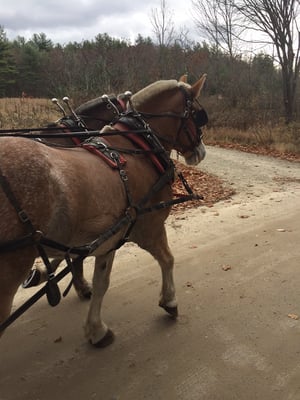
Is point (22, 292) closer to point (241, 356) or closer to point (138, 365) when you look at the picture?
point (138, 365)

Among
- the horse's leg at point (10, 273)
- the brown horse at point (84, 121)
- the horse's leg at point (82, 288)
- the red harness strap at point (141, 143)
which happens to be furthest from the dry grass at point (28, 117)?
the horse's leg at point (10, 273)

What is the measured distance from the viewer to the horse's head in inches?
139

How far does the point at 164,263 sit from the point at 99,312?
0.73 metres

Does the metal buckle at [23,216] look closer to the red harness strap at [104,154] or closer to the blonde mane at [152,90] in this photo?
the red harness strap at [104,154]

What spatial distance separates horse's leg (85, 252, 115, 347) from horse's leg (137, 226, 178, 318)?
377 millimetres

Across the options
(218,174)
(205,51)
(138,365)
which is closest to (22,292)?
(138,365)

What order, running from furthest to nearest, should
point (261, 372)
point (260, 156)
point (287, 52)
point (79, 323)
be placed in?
point (287, 52) < point (260, 156) < point (79, 323) < point (261, 372)

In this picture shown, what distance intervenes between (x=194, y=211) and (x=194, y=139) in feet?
10.4

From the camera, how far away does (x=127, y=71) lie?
832 inches

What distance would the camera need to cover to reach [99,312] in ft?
10.8

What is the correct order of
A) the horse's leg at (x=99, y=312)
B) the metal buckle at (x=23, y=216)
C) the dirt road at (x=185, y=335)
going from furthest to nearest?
the horse's leg at (x=99, y=312) → the dirt road at (x=185, y=335) → the metal buckle at (x=23, y=216)

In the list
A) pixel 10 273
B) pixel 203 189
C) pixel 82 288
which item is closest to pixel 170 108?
pixel 82 288

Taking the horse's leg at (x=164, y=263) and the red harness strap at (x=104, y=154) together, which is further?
the horse's leg at (x=164, y=263)

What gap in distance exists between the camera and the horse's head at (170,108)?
139 inches
